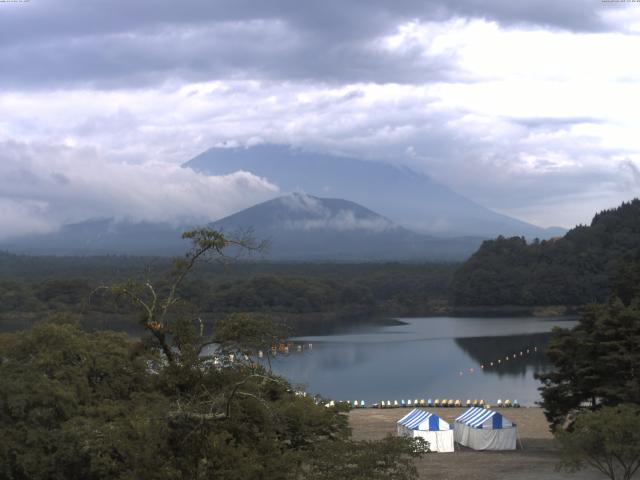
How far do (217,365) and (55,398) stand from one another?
7.25 m

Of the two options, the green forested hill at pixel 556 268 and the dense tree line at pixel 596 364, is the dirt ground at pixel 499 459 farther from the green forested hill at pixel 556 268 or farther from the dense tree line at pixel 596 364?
the green forested hill at pixel 556 268

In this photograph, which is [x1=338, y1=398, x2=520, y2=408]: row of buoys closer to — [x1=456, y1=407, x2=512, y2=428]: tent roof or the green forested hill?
[x1=456, y1=407, x2=512, y2=428]: tent roof

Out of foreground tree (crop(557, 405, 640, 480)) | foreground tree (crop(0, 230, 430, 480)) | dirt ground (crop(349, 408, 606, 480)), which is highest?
foreground tree (crop(0, 230, 430, 480))

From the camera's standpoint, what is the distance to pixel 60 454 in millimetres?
14523

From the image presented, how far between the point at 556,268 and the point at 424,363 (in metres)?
50.8

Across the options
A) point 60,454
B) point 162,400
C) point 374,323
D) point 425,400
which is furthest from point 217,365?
point 374,323

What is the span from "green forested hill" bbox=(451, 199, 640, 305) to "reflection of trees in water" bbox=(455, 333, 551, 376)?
31.8m

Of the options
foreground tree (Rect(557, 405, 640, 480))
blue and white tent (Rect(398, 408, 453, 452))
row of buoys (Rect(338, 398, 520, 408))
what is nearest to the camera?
foreground tree (Rect(557, 405, 640, 480))

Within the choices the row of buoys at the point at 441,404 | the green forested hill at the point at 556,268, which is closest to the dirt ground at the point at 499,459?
the row of buoys at the point at 441,404

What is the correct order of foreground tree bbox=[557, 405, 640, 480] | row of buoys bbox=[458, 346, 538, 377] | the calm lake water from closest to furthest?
foreground tree bbox=[557, 405, 640, 480]
the calm lake water
row of buoys bbox=[458, 346, 538, 377]

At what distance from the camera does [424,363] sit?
54781 millimetres

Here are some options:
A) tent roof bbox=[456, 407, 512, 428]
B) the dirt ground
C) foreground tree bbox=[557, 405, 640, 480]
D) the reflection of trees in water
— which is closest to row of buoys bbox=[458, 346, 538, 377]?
the reflection of trees in water

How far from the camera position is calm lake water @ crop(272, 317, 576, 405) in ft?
145

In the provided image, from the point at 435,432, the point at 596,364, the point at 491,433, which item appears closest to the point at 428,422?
the point at 435,432
